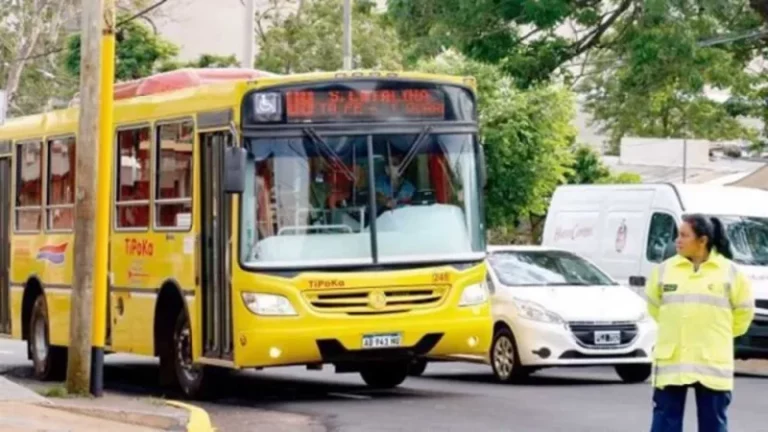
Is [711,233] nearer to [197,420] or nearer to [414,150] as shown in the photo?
[197,420]

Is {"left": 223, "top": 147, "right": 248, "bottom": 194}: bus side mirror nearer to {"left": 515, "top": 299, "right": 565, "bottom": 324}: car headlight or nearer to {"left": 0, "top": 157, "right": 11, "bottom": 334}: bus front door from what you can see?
{"left": 515, "top": 299, "right": 565, "bottom": 324}: car headlight

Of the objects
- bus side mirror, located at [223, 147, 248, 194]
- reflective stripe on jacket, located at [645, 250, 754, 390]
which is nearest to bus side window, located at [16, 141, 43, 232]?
bus side mirror, located at [223, 147, 248, 194]

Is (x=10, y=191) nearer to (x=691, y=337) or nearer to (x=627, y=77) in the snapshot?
(x=627, y=77)

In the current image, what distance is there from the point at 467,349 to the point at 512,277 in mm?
3804

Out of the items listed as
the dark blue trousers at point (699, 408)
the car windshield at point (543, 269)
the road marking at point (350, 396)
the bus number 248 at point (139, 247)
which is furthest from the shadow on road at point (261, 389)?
the dark blue trousers at point (699, 408)

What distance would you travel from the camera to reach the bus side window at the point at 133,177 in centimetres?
1852

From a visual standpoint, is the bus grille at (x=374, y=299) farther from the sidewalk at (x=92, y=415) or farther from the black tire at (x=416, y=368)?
the black tire at (x=416, y=368)

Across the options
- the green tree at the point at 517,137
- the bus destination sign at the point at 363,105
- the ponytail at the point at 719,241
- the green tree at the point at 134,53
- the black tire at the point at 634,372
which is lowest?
the black tire at the point at 634,372

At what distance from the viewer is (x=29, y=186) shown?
71.2ft

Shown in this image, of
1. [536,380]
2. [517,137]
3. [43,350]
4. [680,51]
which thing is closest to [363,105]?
[536,380]

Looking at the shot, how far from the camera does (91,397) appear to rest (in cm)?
1653

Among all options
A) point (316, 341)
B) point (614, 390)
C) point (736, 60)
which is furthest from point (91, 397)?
point (736, 60)

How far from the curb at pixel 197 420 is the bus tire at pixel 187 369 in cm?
132

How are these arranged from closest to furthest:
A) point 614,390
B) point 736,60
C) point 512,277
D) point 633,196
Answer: point 614,390, point 512,277, point 633,196, point 736,60
